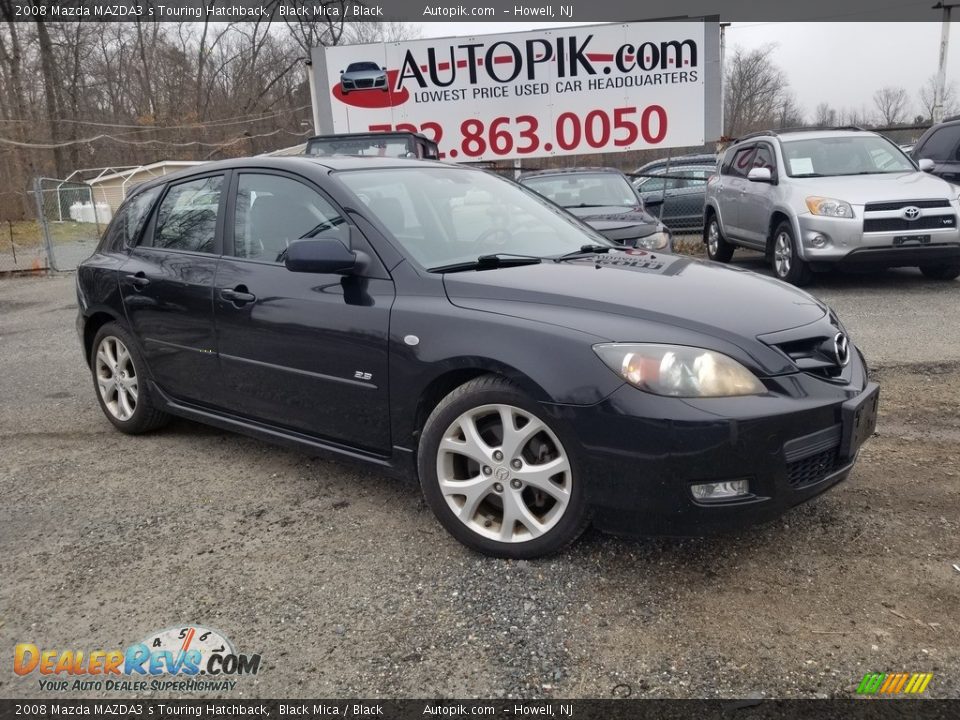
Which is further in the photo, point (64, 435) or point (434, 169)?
point (64, 435)

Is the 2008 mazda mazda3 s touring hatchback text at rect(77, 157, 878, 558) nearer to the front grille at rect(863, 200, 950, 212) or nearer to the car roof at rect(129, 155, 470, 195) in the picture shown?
the car roof at rect(129, 155, 470, 195)

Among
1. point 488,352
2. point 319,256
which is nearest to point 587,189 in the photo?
point 319,256

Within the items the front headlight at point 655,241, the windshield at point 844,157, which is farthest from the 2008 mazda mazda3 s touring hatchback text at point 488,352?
the windshield at point 844,157

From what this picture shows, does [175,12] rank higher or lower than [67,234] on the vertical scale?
higher

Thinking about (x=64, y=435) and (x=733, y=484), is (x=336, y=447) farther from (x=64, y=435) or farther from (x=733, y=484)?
(x=64, y=435)

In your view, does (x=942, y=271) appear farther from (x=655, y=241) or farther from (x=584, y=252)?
(x=584, y=252)

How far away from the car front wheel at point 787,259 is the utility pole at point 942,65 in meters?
11.8

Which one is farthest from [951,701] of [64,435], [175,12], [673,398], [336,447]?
[175,12]

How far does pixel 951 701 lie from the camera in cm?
217

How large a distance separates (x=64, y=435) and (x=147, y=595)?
2.46 metres

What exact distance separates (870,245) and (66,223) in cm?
1604

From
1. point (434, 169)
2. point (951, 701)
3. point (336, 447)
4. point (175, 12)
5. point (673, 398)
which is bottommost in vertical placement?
point (951, 701)

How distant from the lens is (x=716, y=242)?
11.5 meters

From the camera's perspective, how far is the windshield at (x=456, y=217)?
3.52 meters
